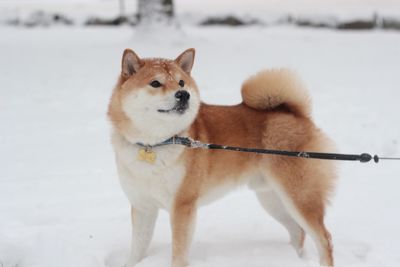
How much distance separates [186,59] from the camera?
11.3 feet

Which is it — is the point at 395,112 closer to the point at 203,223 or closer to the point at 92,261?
the point at 203,223

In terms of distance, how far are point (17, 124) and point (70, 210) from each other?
276 cm

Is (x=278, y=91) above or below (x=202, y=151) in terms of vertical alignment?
above

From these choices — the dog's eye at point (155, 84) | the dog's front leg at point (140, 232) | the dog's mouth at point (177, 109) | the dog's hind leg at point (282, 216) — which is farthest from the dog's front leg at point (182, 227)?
the dog's hind leg at point (282, 216)

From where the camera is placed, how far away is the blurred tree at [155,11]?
39.8 feet

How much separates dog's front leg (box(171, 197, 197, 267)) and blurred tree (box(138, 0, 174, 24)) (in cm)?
946

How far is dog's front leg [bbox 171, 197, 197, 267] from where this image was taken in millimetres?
3238

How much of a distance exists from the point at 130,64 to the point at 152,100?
334mm

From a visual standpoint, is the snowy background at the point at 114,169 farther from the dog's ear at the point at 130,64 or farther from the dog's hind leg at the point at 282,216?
the dog's ear at the point at 130,64

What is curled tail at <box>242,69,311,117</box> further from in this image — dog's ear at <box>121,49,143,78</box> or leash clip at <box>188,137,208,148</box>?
dog's ear at <box>121,49,143,78</box>

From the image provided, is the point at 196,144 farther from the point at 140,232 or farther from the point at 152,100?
the point at 140,232

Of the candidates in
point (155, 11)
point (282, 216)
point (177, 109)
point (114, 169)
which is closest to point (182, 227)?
point (177, 109)

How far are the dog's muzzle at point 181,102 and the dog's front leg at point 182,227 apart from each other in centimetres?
55

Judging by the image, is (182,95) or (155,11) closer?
(182,95)
